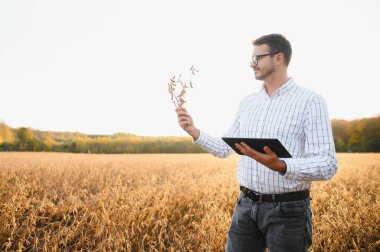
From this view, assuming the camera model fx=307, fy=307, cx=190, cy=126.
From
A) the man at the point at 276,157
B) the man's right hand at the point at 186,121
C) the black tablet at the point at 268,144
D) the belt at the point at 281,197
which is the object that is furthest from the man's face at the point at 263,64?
the belt at the point at 281,197

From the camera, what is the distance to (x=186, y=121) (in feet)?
8.74

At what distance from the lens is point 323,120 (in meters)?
2.20

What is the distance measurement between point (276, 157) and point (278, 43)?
1135 mm

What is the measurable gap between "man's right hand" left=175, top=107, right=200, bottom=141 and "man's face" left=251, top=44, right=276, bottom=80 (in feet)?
2.26

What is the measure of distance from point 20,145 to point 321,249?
51.7 meters

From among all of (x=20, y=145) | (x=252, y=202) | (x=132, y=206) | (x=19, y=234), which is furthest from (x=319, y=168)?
(x=20, y=145)

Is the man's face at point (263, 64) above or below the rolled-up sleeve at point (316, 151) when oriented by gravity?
above

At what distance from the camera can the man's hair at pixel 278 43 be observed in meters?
2.61

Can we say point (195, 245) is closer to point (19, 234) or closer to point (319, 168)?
point (19, 234)

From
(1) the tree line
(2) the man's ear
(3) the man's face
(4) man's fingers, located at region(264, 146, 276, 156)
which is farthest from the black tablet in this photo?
(1) the tree line

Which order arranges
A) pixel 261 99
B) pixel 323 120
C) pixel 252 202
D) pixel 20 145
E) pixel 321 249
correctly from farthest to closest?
pixel 20 145 < pixel 321 249 < pixel 261 99 < pixel 252 202 < pixel 323 120

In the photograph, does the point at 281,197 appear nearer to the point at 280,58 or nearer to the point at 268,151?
the point at 268,151

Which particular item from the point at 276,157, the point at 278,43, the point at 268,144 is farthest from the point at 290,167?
the point at 278,43

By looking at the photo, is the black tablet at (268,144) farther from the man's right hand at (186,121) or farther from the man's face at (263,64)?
the man's face at (263,64)
